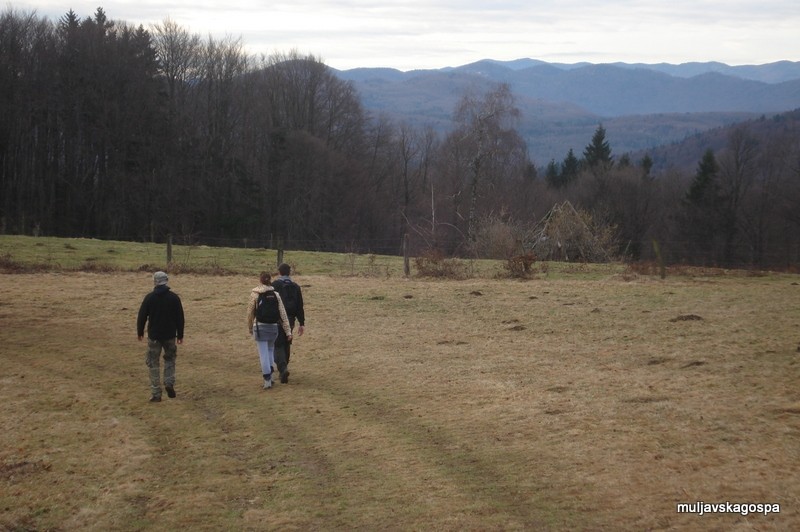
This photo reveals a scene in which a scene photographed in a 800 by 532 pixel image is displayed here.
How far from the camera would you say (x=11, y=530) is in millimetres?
8383

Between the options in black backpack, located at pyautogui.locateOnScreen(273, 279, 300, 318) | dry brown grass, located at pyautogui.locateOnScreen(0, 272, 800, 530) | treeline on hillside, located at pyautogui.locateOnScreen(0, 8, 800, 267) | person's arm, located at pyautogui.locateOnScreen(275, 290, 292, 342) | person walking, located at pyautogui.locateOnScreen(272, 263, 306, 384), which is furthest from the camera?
treeline on hillside, located at pyautogui.locateOnScreen(0, 8, 800, 267)

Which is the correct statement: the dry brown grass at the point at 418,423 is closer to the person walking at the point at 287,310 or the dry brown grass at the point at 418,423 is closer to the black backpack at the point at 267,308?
the person walking at the point at 287,310

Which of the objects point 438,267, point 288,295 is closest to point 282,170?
point 438,267

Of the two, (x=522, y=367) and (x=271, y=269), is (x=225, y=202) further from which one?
(x=522, y=367)

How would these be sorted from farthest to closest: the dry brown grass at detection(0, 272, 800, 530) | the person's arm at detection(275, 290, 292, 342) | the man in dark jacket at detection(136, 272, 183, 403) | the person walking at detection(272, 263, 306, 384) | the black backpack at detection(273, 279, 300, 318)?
1. the black backpack at detection(273, 279, 300, 318)
2. the person walking at detection(272, 263, 306, 384)
3. the person's arm at detection(275, 290, 292, 342)
4. the man in dark jacket at detection(136, 272, 183, 403)
5. the dry brown grass at detection(0, 272, 800, 530)

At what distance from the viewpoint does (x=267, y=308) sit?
45.5 feet

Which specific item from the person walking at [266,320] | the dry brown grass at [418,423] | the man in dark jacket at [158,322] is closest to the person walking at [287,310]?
the person walking at [266,320]

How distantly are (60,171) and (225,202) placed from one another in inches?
575

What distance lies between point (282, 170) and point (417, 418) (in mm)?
64617

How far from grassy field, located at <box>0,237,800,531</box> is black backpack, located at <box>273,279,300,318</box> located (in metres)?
1.34

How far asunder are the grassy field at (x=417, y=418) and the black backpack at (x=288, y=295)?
134 centimetres

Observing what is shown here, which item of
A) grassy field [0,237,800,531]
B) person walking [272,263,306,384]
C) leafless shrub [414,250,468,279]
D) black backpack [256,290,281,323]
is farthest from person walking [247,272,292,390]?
leafless shrub [414,250,468,279]

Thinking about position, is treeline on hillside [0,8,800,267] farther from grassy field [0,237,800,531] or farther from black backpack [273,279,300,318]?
black backpack [273,279,300,318]

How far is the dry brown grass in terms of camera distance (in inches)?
338
